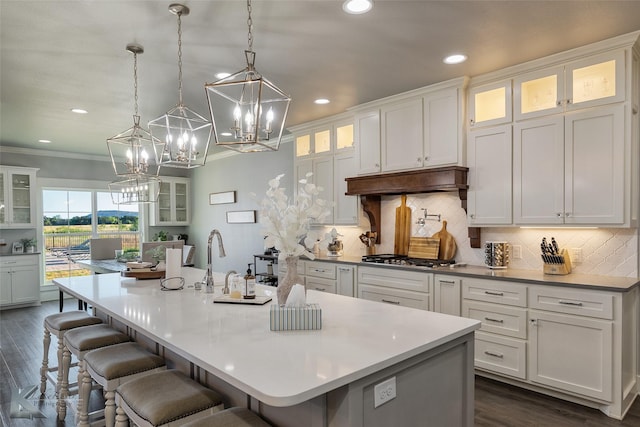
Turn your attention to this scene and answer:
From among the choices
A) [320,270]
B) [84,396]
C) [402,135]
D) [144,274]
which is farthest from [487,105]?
[84,396]

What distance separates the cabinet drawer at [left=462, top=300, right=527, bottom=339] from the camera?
10.1 feet

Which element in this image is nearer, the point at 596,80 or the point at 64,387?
the point at 64,387

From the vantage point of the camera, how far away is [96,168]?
7.52 meters

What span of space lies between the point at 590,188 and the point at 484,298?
115 centimetres

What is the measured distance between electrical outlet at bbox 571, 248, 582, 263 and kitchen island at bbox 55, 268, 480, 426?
1.99m

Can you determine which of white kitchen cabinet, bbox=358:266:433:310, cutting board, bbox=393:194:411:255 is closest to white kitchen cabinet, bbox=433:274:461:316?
white kitchen cabinet, bbox=358:266:433:310

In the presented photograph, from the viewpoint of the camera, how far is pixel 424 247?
166 inches

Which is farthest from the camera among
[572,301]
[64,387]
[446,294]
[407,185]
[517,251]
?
[407,185]

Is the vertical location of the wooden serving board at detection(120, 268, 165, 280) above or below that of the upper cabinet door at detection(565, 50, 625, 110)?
below

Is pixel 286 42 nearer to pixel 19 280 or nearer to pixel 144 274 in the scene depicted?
pixel 144 274

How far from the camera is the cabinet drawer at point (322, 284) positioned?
451 cm

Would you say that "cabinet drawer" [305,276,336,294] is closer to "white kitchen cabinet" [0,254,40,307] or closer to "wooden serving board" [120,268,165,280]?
"wooden serving board" [120,268,165,280]

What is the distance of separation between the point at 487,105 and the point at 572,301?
6.20 feet

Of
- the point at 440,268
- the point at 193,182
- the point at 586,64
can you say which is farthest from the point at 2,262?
the point at 586,64
